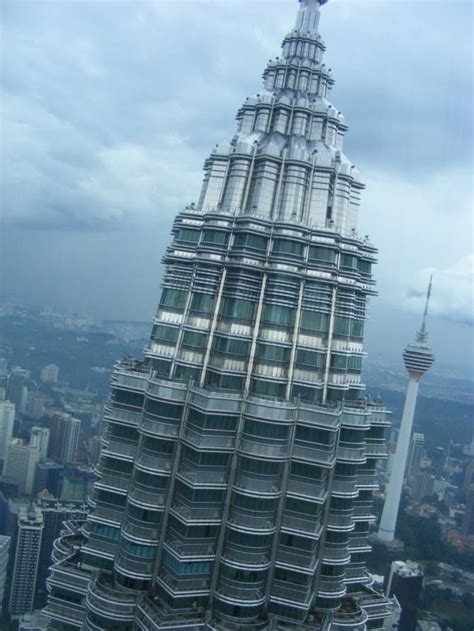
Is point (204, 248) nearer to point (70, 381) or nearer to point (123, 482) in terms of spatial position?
point (123, 482)

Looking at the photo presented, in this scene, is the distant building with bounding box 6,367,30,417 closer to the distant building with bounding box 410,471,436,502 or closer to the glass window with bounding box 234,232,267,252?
the distant building with bounding box 410,471,436,502

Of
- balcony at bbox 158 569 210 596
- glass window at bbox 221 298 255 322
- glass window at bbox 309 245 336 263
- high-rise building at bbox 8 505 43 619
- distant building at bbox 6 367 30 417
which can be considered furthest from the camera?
distant building at bbox 6 367 30 417

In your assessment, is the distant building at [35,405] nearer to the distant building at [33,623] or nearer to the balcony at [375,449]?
the distant building at [33,623]

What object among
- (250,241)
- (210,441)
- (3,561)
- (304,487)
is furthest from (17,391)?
(304,487)

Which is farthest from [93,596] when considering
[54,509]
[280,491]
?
[54,509]

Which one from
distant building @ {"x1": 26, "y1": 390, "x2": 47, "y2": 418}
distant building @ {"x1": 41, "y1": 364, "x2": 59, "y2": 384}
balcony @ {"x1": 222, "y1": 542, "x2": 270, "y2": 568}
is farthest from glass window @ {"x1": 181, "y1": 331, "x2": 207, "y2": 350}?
distant building @ {"x1": 41, "y1": 364, "x2": 59, "y2": 384}

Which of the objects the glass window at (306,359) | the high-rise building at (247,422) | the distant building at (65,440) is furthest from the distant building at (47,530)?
the glass window at (306,359)
